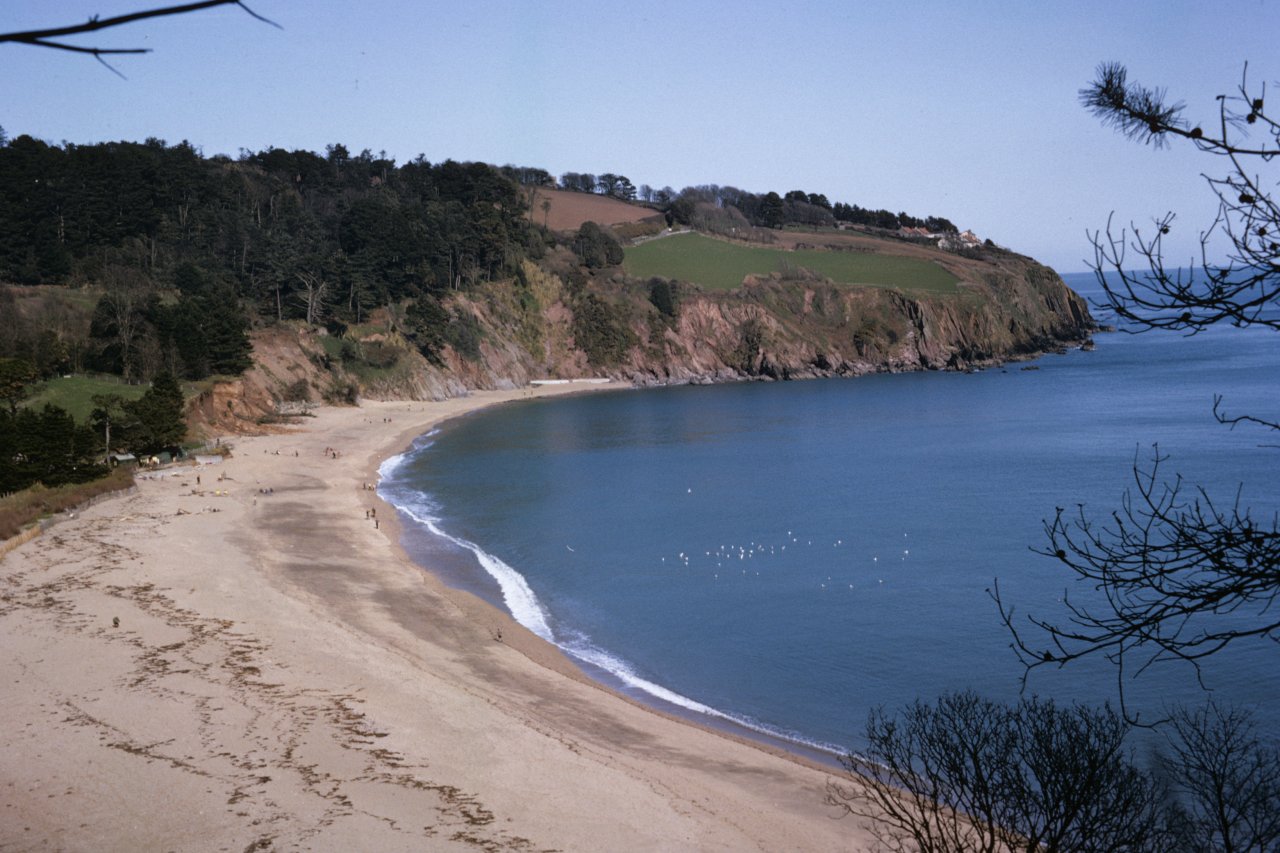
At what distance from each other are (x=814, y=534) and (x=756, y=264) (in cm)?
9871

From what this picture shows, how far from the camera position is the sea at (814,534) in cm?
2483

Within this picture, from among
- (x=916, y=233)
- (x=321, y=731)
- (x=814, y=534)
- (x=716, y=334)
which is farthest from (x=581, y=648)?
(x=916, y=233)

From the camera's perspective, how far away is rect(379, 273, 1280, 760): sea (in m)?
24.8

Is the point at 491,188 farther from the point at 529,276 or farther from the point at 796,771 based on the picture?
the point at 796,771

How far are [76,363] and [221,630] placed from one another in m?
45.5

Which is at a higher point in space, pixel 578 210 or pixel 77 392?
pixel 578 210

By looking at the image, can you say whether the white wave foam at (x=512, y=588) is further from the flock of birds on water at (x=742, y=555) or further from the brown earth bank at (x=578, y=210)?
the brown earth bank at (x=578, y=210)

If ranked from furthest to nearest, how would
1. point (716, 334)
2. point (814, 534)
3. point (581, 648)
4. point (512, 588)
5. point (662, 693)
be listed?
point (716, 334), point (814, 534), point (512, 588), point (581, 648), point (662, 693)

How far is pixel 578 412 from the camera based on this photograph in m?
88.7

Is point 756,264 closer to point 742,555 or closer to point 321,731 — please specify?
point 742,555

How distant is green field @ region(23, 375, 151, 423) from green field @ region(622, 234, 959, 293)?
256 feet

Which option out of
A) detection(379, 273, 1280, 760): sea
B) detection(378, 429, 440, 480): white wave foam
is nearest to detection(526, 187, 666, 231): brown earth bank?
detection(379, 273, 1280, 760): sea

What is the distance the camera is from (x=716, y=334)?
122875 millimetres

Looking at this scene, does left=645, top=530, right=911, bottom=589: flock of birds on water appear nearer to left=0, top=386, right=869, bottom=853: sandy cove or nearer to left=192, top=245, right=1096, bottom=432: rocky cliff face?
left=0, top=386, right=869, bottom=853: sandy cove
